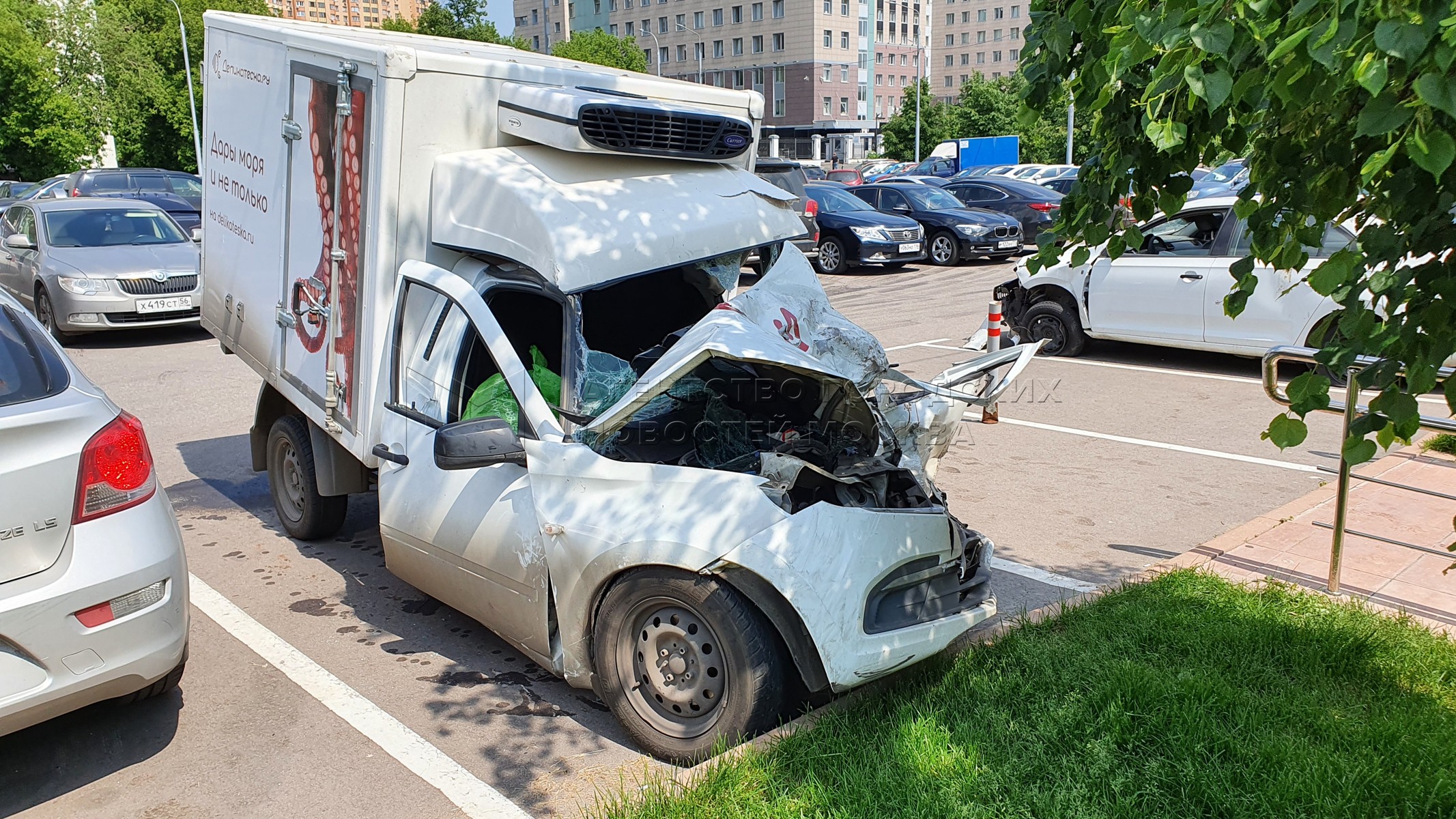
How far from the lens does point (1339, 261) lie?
7.55 ft

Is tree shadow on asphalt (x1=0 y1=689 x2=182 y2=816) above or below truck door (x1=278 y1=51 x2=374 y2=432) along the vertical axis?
below

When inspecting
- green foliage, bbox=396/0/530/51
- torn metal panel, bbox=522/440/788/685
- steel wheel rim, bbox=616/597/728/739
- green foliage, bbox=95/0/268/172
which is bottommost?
steel wheel rim, bbox=616/597/728/739

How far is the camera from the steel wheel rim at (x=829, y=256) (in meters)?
19.2

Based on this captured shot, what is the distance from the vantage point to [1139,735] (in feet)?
11.8

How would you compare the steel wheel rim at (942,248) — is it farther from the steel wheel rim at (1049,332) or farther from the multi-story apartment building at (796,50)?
the multi-story apartment building at (796,50)

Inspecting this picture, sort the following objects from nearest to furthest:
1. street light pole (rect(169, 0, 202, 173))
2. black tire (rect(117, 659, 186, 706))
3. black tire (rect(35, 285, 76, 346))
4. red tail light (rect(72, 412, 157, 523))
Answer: red tail light (rect(72, 412, 157, 523)) → black tire (rect(117, 659, 186, 706)) → black tire (rect(35, 285, 76, 346)) → street light pole (rect(169, 0, 202, 173))

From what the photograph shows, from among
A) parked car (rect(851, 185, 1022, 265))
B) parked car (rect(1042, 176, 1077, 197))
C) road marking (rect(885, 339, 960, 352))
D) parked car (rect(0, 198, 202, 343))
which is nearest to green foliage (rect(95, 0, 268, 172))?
parked car (rect(0, 198, 202, 343))

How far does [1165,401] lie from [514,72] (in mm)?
6676

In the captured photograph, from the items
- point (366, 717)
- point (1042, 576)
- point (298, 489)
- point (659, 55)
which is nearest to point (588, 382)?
point (366, 717)

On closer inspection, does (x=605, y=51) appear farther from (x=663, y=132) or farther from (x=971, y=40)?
(x=971, y=40)

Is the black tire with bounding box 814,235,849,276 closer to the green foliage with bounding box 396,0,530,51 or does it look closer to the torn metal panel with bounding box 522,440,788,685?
the torn metal panel with bounding box 522,440,788,685

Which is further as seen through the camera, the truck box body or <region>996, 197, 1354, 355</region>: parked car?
<region>996, 197, 1354, 355</region>: parked car

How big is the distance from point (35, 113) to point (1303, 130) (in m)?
43.7

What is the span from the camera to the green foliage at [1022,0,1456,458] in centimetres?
199
